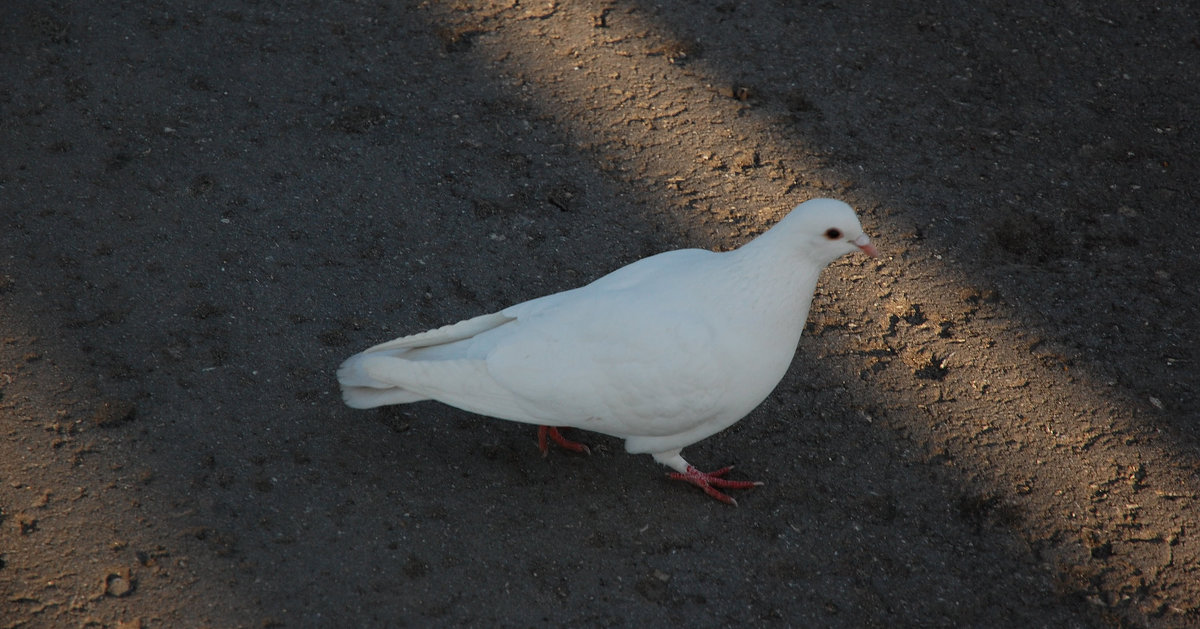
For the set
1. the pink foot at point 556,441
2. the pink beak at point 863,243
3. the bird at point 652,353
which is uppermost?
the pink beak at point 863,243

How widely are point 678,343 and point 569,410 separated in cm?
37

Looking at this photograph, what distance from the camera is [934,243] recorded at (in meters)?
3.95

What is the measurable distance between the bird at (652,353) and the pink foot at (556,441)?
31cm

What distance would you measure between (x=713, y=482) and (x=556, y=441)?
1.71ft

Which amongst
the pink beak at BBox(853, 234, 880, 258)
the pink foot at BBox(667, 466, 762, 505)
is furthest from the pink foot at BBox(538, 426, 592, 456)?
the pink beak at BBox(853, 234, 880, 258)

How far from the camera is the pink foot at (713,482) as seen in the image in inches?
119

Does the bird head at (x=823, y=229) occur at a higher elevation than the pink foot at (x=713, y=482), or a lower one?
higher

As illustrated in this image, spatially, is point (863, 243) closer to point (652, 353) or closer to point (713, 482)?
point (652, 353)

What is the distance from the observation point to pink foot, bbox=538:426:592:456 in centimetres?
313

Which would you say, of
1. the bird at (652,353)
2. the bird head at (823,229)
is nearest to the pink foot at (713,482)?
the bird at (652,353)

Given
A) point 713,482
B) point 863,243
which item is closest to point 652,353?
point 713,482

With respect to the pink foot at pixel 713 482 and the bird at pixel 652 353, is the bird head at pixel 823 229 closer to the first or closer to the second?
the bird at pixel 652 353

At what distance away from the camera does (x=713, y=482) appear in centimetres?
304

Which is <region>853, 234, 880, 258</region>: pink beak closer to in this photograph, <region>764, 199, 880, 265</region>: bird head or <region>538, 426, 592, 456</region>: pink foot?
<region>764, 199, 880, 265</region>: bird head
